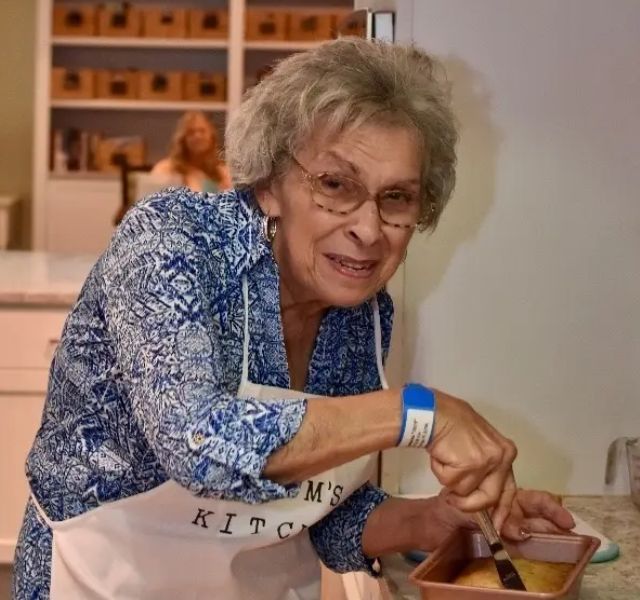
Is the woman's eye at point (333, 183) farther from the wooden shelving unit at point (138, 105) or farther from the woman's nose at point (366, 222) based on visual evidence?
the wooden shelving unit at point (138, 105)

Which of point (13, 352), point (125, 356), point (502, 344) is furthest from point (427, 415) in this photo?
point (13, 352)

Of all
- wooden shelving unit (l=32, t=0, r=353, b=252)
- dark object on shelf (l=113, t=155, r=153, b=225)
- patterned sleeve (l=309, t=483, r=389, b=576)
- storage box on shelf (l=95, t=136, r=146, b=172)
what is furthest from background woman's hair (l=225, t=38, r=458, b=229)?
storage box on shelf (l=95, t=136, r=146, b=172)

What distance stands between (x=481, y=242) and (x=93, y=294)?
0.64m

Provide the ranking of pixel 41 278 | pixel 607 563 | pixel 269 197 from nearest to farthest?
pixel 269 197, pixel 607 563, pixel 41 278

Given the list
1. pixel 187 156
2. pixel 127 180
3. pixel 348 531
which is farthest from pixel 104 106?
pixel 348 531

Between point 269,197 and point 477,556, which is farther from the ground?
point 269,197

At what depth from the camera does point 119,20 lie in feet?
18.7

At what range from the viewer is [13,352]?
288cm

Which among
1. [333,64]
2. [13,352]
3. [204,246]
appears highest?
[333,64]

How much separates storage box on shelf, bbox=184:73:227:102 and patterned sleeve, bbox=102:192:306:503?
4679mm

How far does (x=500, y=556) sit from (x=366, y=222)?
360 millimetres

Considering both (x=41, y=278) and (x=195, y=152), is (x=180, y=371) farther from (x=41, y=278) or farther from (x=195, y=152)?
(x=195, y=152)

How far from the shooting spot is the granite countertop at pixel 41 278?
2.84 meters

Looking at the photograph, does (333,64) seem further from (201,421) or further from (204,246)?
(201,421)
